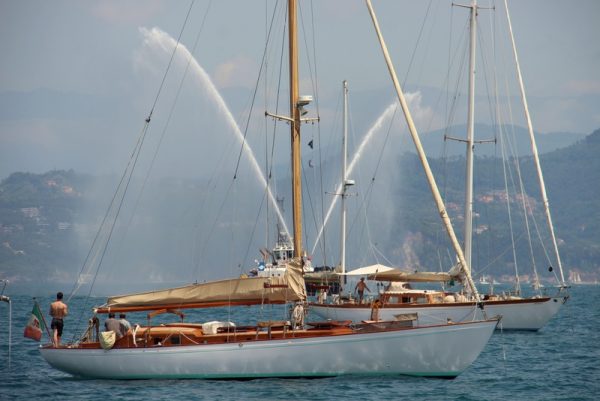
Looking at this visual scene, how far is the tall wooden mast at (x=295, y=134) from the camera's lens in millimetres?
42969

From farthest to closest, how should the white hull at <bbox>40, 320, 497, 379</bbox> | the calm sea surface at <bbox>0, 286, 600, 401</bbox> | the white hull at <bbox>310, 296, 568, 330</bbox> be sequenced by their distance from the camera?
1. the white hull at <bbox>310, 296, 568, 330</bbox>
2. the white hull at <bbox>40, 320, 497, 379</bbox>
3. the calm sea surface at <bbox>0, 286, 600, 401</bbox>

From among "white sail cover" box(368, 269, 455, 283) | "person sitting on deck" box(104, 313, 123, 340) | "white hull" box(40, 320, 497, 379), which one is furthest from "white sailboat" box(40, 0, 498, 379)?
"white sail cover" box(368, 269, 455, 283)

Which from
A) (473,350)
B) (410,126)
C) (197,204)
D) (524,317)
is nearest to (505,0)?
(524,317)

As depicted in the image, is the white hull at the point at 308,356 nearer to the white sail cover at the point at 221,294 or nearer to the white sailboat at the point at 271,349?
the white sailboat at the point at 271,349

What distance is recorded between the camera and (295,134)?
143 feet

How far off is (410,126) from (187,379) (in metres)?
13.3

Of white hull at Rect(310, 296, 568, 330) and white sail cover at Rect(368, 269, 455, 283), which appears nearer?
white hull at Rect(310, 296, 568, 330)

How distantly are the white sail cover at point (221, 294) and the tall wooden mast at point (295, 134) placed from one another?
8.53 feet

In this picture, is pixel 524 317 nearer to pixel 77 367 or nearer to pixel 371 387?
pixel 371 387

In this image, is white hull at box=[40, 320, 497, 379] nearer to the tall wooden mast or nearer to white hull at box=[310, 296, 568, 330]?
the tall wooden mast

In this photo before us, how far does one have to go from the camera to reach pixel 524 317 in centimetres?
6388

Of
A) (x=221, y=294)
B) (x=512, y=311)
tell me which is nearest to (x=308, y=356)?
(x=221, y=294)

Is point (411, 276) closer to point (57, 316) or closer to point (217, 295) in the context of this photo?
point (217, 295)

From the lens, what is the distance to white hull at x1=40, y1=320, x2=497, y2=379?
3744 cm
